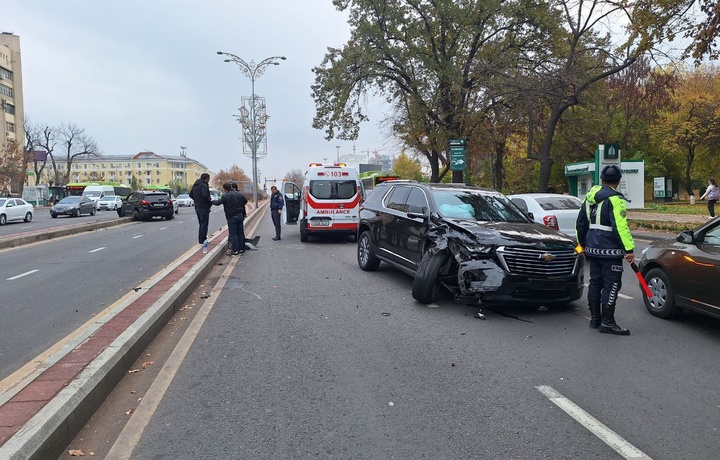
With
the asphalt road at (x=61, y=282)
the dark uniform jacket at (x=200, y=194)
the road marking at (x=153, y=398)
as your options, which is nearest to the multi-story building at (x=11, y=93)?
the asphalt road at (x=61, y=282)

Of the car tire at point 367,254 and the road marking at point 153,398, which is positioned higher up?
the car tire at point 367,254

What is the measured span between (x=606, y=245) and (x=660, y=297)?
138 centimetres

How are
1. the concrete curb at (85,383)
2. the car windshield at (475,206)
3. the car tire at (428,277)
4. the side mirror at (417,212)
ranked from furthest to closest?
the side mirror at (417,212), the car windshield at (475,206), the car tire at (428,277), the concrete curb at (85,383)

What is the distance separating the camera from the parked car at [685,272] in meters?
5.51

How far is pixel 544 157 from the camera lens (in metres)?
21.3

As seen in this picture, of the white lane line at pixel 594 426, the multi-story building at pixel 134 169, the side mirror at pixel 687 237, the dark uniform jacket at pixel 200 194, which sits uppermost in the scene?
the multi-story building at pixel 134 169

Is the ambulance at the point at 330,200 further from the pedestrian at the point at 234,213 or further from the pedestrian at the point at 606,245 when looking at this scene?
the pedestrian at the point at 606,245

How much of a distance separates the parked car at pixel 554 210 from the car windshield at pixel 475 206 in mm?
2745

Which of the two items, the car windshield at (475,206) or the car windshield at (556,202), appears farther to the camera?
the car windshield at (556,202)

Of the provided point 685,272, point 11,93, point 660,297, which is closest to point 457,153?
point 660,297

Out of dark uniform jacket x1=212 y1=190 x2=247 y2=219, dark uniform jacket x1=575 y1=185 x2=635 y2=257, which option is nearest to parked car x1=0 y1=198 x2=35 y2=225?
dark uniform jacket x1=212 y1=190 x2=247 y2=219

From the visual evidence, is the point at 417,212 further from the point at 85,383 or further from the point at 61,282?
the point at 61,282

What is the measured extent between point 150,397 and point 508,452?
2.80 meters

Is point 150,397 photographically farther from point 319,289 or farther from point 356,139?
point 356,139
